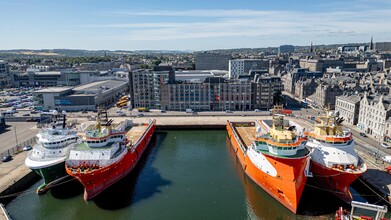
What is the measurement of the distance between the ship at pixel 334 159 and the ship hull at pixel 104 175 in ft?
94.5

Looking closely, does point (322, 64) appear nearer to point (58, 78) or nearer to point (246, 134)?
point (246, 134)

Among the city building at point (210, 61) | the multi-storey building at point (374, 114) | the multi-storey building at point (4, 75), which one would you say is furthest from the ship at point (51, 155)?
the city building at point (210, 61)

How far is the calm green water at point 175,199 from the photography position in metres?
35.9

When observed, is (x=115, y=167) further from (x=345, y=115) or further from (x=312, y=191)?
(x=345, y=115)

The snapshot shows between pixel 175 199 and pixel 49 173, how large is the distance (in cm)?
1868

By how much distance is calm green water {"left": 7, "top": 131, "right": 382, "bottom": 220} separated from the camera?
3594cm

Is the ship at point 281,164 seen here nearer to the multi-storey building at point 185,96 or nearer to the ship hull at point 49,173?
the ship hull at point 49,173

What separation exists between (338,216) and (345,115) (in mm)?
49025

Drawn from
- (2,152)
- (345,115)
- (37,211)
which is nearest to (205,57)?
(345,115)

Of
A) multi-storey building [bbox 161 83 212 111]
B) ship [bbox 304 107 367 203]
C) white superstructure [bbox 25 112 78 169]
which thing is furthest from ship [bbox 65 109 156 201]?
multi-storey building [bbox 161 83 212 111]

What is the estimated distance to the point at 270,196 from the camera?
1565 inches

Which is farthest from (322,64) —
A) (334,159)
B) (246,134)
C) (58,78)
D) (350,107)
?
(58,78)

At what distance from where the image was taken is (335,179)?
125 ft

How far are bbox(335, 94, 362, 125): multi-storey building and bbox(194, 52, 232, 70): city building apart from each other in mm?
124044
